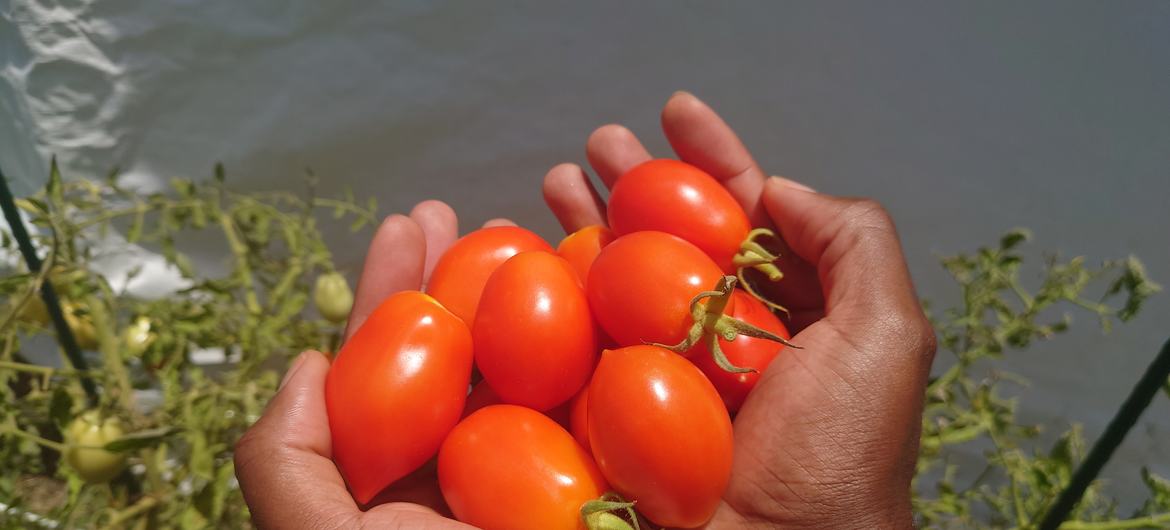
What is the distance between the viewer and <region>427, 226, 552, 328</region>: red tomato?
3.10ft

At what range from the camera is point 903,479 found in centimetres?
90

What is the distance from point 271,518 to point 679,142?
772 millimetres

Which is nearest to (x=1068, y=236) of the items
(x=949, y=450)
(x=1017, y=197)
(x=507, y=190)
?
(x=1017, y=197)

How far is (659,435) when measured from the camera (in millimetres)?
768

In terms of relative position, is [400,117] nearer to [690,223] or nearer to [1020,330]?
[690,223]

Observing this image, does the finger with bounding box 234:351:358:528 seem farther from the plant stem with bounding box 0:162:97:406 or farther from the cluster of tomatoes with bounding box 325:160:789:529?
the plant stem with bounding box 0:162:97:406

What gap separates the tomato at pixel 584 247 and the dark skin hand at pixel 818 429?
0.26m

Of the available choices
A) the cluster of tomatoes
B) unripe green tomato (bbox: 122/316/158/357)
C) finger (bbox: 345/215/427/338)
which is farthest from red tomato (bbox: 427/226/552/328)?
unripe green tomato (bbox: 122/316/158/357)

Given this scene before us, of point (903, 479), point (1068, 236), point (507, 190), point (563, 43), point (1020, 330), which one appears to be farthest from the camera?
point (507, 190)

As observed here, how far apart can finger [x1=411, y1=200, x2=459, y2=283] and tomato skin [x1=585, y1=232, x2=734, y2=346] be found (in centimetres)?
38

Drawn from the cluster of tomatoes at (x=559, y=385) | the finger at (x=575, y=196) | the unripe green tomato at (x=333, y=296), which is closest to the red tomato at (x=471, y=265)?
the cluster of tomatoes at (x=559, y=385)

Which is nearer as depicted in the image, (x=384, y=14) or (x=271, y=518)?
(x=271, y=518)

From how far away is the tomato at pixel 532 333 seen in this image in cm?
84

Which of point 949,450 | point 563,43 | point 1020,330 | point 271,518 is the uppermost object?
point 563,43
